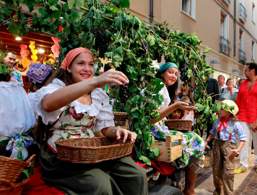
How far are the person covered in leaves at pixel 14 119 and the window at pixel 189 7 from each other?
1317cm

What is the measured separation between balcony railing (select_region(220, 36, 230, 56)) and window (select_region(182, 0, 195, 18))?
17.1ft

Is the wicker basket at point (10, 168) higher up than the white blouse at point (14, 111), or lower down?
lower down

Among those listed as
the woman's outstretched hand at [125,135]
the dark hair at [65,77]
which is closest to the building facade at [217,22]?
the dark hair at [65,77]

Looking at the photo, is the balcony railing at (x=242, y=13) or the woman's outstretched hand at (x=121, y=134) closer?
the woman's outstretched hand at (x=121, y=134)

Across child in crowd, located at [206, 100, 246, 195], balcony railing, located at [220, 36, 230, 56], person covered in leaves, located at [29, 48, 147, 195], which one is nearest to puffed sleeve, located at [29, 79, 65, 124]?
person covered in leaves, located at [29, 48, 147, 195]

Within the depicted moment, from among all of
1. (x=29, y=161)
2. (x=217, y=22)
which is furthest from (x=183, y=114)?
(x=217, y=22)

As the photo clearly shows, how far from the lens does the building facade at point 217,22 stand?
1221 centimetres

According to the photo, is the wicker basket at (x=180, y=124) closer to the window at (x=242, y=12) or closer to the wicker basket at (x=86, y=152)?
the wicker basket at (x=86, y=152)

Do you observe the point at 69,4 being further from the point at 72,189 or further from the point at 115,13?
the point at 72,189

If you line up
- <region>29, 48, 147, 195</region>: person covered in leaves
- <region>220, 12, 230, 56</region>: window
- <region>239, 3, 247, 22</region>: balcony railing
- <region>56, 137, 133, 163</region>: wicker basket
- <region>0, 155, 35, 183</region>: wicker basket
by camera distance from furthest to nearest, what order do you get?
<region>239, 3, 247, 22</region>: balcony railing → <region>220, 12, 230, 56</region>: window → <region>29, 48, 147, 195</region>: person covered in leaves → <region>56, 137, 133, 163</region>: wicker basket → <region>0, 155, 35, 183</region>: wicker basket

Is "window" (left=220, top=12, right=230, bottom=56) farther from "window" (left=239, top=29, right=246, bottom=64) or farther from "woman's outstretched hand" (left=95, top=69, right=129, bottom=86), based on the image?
"woman's outstretched hand" (left=95, top=69, right=129, bottom=86)

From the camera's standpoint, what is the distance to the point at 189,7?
51.1 feet

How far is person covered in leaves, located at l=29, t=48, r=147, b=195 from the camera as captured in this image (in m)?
2.49

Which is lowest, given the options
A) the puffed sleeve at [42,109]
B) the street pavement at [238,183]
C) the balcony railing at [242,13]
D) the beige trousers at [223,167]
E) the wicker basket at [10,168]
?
the street pavement at [238,183]
